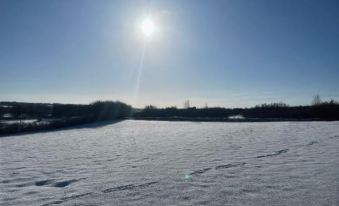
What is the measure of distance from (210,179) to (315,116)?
3452 centimetres

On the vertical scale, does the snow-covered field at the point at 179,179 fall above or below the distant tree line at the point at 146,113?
below

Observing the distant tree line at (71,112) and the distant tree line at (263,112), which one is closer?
the distant tree line at (263,112)

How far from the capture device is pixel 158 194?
6703 mm

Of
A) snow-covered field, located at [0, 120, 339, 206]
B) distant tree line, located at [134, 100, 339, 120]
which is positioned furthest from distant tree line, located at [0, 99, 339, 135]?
snow-covered field, located at [0, 120, 339, 206]

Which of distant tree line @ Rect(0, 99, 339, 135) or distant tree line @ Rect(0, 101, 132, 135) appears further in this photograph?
distant tree line @ Rect(0, 101, 132, 135)

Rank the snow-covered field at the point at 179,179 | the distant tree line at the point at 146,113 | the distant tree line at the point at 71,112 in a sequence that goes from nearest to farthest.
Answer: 1. the snow-covered field at the point at 179,179
2. the distant tree line at the point at 146,113
3. the distant tree line at the point at 71,112

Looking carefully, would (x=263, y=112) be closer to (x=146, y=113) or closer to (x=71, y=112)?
(x=146, y=113)

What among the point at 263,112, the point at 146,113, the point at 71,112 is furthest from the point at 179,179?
the point at 71,112

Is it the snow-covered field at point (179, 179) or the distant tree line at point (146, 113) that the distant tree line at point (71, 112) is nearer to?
the distant tree line at point (146, 113)

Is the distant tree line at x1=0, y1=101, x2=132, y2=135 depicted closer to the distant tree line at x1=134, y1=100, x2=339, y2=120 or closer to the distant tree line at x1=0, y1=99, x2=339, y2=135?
the distant tree line at x1=0, y1=99, x2=339, y2=135

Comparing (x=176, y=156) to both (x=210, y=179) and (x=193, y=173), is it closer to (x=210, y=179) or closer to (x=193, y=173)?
(x=193, y=173)

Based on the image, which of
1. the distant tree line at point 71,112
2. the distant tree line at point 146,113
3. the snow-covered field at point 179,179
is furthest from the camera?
the distant tree line at point 71,112

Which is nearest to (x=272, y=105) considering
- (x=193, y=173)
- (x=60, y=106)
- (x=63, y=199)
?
(x=60, y=106)

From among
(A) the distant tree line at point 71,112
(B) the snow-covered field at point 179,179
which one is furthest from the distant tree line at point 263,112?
(B) the snow-covered field at point 179,179
